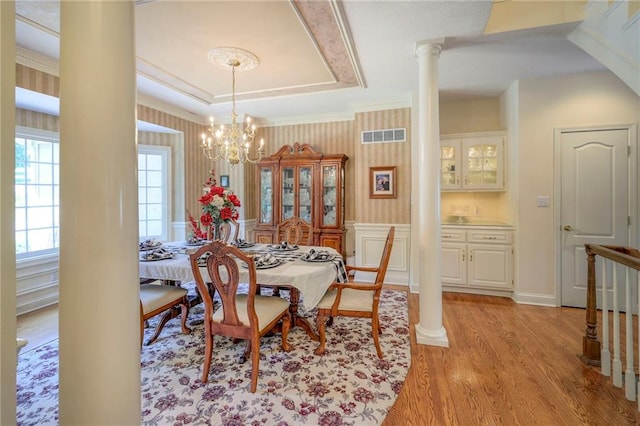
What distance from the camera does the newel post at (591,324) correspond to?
2187mm

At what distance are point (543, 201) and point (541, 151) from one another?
60 centimetres

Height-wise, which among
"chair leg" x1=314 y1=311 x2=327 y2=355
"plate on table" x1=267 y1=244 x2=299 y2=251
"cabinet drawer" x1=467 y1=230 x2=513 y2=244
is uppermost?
"cabinet drawer" x1=467 y1=230 x2=513 y2=244

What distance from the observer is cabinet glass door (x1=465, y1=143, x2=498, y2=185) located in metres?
3.92

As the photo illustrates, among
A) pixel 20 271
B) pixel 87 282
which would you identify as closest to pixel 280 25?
pixel 87 282

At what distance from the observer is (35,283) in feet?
11.1

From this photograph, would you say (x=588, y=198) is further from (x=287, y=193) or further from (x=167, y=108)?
(x=167, y=108)

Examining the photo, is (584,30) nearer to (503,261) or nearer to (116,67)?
(503,261)

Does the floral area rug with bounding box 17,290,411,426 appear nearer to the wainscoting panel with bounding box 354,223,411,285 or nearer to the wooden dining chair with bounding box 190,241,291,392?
the wooden dining chair with bounding box 190,241,291,392

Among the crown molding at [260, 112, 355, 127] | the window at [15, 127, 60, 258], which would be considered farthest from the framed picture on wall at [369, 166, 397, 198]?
the window at [15, 127, 60, 258]

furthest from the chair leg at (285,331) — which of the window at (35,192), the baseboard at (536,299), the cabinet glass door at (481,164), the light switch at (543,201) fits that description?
the light switch at (543,201)

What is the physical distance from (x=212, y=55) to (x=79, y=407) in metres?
3.05

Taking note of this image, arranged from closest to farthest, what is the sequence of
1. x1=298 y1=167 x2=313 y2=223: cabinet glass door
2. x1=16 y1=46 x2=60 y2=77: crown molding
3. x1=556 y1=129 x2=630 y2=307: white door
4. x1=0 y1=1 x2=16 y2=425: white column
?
x1=0 y1=1 x2=16 y2=425: white column → x1=16 y1=46 x2=60 y2=77: crown molding → x1=556 y1=129 x2=630 y2=307: white door → x1=298 y1=167 x2=313 y2=223: cabinet glass door

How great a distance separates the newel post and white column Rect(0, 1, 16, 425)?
3148 millimetres

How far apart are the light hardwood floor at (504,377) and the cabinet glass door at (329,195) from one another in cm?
202
